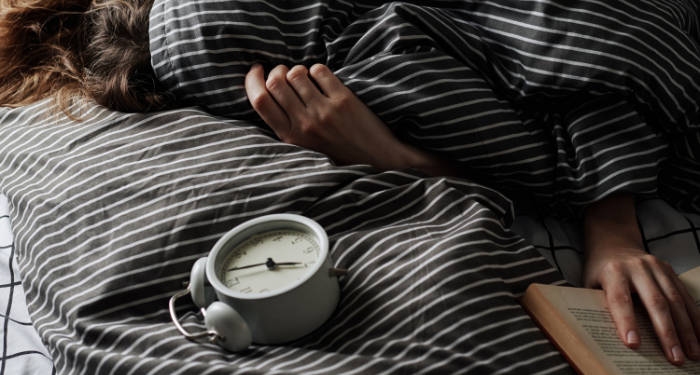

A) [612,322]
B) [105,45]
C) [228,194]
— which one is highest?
[105,45]

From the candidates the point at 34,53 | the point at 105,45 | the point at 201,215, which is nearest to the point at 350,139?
the point at 201,215

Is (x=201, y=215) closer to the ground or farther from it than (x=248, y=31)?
closer to the ground

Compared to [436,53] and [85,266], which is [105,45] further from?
[436,53]

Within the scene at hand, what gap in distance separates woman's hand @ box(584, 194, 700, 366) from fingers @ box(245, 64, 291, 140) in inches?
18.7

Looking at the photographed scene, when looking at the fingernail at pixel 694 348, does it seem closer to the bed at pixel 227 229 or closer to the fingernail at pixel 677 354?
A: the fingernail at pixel 677 354

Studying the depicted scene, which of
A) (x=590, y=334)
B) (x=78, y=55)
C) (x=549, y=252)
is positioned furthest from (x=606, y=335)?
(x=78, y=55)

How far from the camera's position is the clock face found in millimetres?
489

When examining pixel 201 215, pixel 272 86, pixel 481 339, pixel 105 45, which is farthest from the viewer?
pixel 105 45

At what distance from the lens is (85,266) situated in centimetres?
61

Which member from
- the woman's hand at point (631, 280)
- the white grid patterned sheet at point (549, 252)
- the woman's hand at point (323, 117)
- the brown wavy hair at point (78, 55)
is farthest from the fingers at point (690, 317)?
the brown wavy hair at point (78, 55)

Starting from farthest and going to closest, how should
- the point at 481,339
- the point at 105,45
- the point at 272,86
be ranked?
the point at 105,45 < the point at 272,86 < the point at 481,339

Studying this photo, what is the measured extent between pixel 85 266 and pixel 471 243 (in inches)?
18.5

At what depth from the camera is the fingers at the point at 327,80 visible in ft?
2.38

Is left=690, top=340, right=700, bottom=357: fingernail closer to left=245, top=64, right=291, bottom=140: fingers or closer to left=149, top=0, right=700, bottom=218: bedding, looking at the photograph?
left=149, top=0, right=700, bottom=218: bedding
